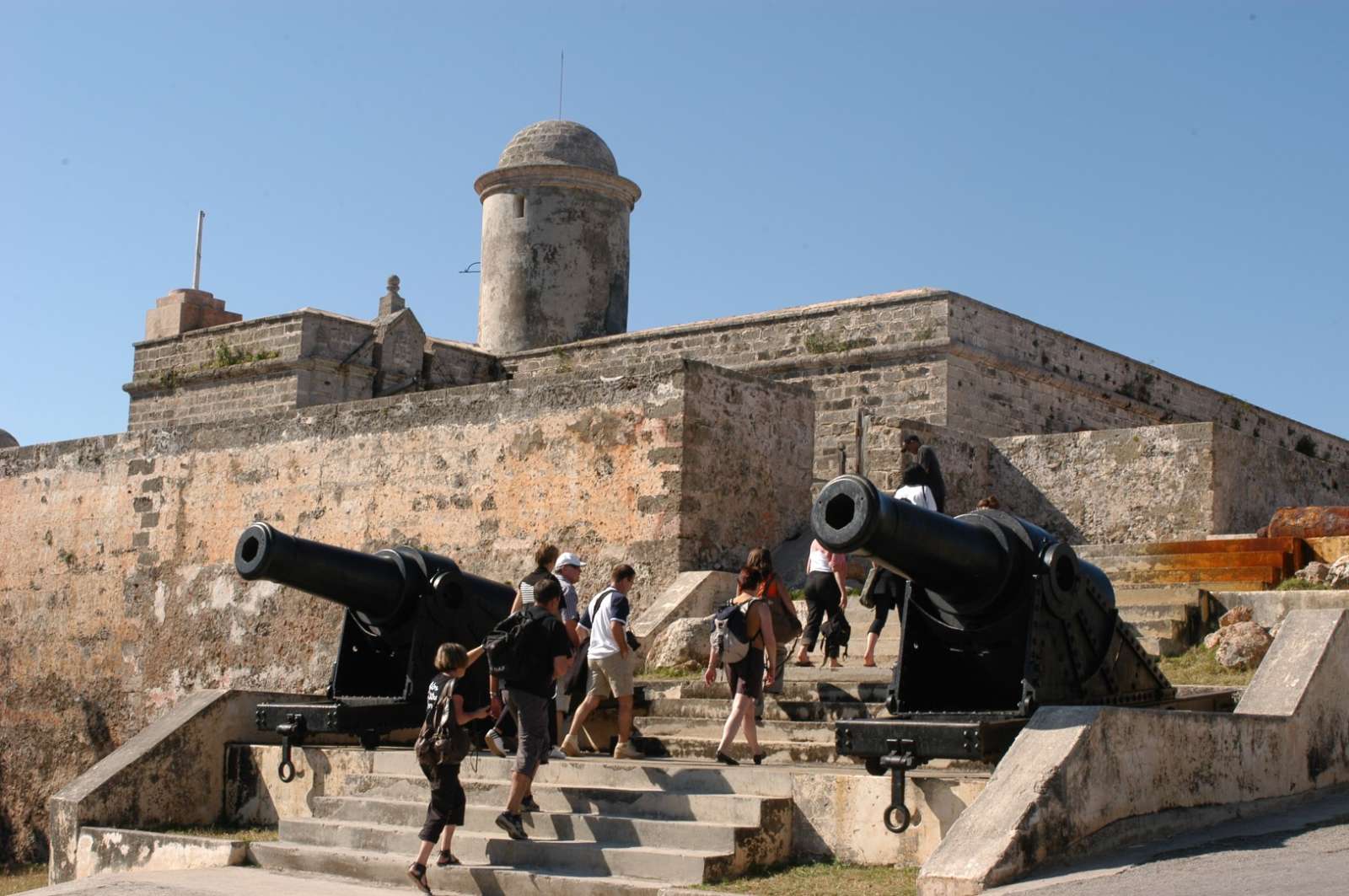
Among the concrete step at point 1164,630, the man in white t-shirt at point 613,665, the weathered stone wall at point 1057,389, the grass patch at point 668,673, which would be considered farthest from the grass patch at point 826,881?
the weathered stone wall at point 1057,389

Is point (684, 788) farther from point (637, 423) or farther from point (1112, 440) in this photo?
point (1112, 440)

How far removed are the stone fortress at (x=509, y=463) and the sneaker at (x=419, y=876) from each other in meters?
5.30

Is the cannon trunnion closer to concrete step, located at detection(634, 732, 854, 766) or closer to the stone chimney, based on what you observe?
concrete step, located at detection(634, 732, 854, 766)

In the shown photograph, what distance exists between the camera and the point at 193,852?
9.17 m

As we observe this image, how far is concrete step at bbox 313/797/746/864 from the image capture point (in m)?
7.59

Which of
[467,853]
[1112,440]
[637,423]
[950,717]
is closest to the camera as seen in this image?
[950,717]

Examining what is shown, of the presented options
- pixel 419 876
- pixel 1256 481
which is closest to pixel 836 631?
pixel 419 876

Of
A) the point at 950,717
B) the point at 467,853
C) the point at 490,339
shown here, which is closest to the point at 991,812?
the point at 950,717

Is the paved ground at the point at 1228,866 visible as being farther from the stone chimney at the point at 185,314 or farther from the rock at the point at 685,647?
the stone chimney at the point at 185,314

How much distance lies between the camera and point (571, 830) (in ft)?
26.5

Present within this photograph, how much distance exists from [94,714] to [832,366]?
8.96m

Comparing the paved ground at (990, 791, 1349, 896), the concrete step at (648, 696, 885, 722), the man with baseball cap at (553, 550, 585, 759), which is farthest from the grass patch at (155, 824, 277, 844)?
the paved ground at (990, 791, 1349, 896)

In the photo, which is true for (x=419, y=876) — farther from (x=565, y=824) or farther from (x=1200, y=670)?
(x=1200, y=670)

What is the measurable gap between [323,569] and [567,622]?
1.45m
